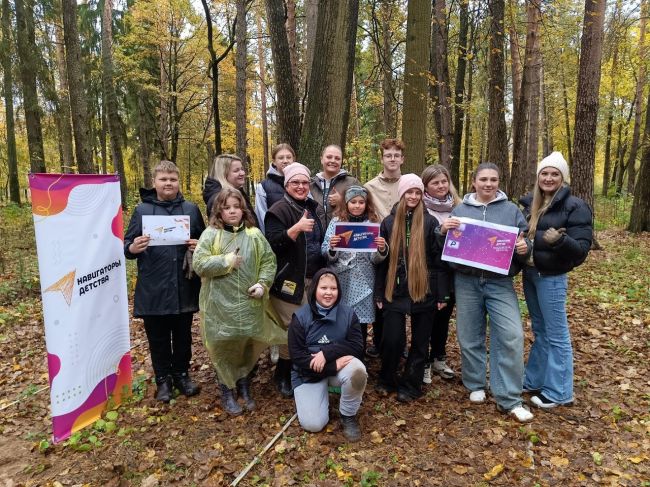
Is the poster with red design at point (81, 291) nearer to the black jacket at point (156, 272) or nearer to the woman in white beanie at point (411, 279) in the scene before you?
the black jacket at point (156, 272)

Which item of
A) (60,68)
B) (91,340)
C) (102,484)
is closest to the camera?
(102,484)

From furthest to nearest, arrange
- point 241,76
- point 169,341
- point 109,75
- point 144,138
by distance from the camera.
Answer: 1. point 144,138
2. point 109,75
3. point 241,76
4. point 169,341

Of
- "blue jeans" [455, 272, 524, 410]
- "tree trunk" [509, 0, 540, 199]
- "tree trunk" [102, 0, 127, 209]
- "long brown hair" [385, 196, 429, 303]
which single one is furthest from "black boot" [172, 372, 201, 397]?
"tree trunk" [102, 0, 127, 209]

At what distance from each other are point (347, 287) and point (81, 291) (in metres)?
2.39

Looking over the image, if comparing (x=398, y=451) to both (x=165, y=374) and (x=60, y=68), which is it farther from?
(x=60, y=68)

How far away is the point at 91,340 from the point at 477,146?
2937cm

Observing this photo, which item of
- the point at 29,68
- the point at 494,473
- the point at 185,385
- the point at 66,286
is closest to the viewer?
the point at 494,473

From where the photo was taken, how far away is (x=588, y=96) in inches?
339

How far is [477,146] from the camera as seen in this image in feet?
95.3

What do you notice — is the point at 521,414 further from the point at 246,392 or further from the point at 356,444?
the point at 246,392

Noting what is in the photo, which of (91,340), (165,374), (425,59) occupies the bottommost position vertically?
(165,374)

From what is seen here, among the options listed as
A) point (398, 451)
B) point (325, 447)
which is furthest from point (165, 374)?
point (398, 451)

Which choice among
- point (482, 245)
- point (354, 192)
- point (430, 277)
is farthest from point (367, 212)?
point (482, 245)

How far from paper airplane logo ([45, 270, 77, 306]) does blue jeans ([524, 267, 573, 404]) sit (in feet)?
13.4
